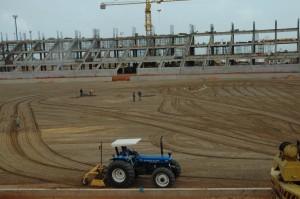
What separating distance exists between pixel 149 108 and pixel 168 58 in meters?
37.6

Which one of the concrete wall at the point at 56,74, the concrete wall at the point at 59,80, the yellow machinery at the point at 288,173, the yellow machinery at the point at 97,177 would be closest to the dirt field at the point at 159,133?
the yellow machinery at the point at 97,177

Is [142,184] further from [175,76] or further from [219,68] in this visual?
[219,68]

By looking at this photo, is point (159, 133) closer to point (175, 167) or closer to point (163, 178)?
point (175, 167)

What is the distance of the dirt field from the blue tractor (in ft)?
1.57

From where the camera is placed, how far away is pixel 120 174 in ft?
31.3

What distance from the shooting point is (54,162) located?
12.5m

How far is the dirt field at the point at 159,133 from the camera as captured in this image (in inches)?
432

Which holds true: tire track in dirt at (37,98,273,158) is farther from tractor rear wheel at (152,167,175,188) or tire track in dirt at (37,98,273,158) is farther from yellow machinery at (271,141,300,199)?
yellow machinery at (271,141,300,199)

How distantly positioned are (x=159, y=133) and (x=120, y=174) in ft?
24.0

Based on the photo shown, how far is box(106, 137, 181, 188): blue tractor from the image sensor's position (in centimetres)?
931

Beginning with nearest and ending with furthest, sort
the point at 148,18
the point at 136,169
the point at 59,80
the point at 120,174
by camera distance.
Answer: the point at 120,174, the point at 136,169, the point at 59,80, the point at 148,18

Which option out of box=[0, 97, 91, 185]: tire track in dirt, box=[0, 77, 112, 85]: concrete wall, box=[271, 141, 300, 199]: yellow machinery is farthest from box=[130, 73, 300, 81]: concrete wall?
box=[271, 141, 300, 199]: yellow machinery

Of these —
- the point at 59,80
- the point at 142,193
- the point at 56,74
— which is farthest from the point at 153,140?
the point at 56,74

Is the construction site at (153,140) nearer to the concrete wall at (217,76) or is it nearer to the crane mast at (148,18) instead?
the concrete wall at (217,76)
